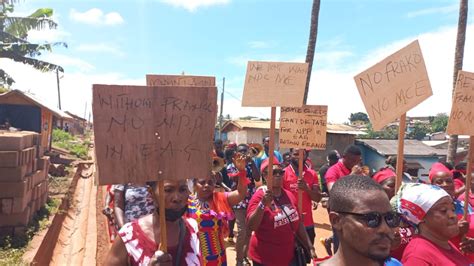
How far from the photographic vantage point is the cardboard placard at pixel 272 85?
13.4ft

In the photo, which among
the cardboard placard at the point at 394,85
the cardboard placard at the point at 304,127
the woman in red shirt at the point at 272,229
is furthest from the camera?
the cardboard placard at the point at 304,127

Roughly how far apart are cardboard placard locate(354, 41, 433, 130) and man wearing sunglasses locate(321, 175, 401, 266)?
1.34 metres

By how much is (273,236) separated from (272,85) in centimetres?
147

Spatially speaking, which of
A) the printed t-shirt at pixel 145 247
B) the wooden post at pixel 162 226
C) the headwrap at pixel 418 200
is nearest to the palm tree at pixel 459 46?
the headwrap at pixel 418 200

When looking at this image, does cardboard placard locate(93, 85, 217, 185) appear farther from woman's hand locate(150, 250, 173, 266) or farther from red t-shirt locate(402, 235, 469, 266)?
red t-shirt locate(402, 235, 469, 266)

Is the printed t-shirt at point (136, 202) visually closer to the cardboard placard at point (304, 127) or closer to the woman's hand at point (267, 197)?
the woman's hand at point (267, 197)

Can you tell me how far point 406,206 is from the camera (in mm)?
2635

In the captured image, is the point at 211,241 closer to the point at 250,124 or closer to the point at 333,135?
the point at 333,135

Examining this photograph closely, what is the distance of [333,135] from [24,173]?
19.8 metres

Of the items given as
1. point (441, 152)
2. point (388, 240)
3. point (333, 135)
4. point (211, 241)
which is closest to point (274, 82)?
point (211, 241)

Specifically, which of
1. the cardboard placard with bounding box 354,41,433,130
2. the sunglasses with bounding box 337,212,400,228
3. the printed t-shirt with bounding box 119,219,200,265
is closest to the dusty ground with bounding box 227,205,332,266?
the cardboard placard with bounding box 354,41,433,130

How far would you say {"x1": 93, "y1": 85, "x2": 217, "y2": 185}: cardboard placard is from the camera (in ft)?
7.13

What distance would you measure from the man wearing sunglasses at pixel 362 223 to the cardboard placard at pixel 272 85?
6.78 ft

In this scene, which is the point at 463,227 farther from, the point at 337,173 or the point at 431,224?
the point at 337,173
